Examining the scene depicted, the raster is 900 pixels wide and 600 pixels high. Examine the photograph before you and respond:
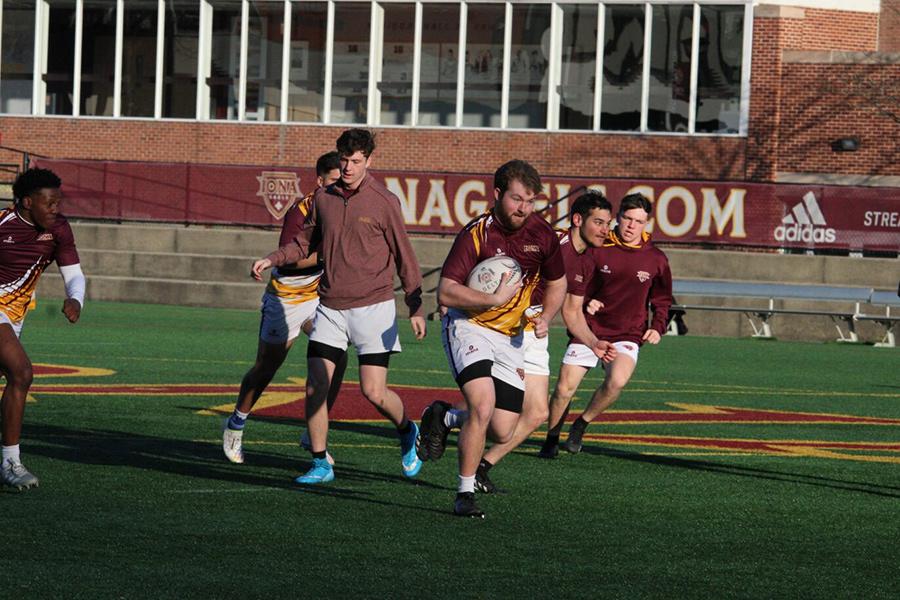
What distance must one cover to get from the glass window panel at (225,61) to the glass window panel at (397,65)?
3505 mm

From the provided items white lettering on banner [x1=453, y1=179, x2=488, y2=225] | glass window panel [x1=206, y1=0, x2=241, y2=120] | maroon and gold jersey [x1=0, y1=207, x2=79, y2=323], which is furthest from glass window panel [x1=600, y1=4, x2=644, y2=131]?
maroon and gold jersey [x1=0, y1=207, x2=79, y2=323]

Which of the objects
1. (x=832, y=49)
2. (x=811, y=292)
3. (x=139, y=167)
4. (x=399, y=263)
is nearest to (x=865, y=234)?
(x=811, y=292)

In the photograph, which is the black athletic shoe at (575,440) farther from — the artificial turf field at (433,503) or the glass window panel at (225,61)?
the glass window panel at (225,61)

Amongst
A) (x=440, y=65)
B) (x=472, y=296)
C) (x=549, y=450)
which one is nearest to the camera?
(x=472, y=296)

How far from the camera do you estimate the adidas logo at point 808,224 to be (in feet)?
92.1

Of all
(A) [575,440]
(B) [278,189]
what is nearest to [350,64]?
(B) [278,189]

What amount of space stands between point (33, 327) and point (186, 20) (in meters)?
16.7

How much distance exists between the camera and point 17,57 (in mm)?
37781

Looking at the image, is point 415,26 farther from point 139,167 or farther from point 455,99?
point 139,167

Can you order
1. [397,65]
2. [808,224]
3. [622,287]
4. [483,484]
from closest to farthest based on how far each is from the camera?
[483,484] → [622,287] → [808,224] → [397,65]

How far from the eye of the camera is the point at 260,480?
991 centimetres

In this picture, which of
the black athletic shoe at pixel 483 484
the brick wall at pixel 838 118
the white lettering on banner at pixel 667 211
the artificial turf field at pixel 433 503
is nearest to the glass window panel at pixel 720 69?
the brick wall at pixel 838 118

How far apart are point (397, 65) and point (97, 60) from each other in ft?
23.9

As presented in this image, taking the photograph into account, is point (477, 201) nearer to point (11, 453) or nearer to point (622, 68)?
point (622, 68)
